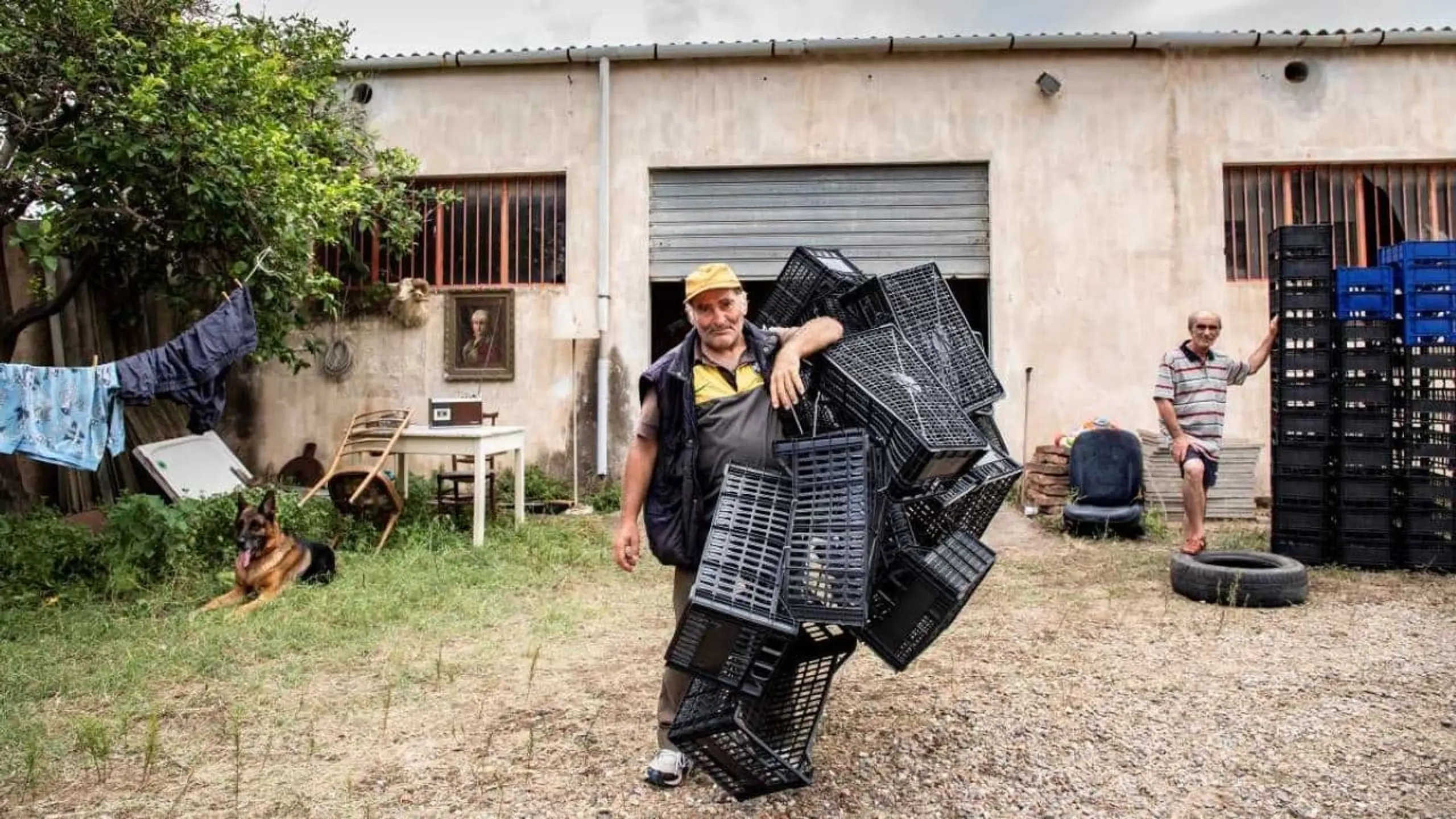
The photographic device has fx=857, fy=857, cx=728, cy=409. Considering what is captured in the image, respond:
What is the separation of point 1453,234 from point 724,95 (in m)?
8.28

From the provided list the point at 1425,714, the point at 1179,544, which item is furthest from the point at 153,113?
the point at 1179,544

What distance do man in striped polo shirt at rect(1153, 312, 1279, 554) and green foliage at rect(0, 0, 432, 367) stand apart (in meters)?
6.80

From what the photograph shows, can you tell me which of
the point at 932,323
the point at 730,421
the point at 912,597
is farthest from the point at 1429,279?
the point at 730,421

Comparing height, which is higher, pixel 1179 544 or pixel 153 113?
pixel 153 113

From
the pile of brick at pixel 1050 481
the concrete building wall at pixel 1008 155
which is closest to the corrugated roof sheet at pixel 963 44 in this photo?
the concrete building wall at pixel 1008 155

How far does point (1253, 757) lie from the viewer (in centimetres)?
320

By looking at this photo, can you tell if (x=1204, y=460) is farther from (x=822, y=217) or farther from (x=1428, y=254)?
(x=822, y=217)

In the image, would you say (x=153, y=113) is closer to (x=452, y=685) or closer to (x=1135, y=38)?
(x=452, y=685)

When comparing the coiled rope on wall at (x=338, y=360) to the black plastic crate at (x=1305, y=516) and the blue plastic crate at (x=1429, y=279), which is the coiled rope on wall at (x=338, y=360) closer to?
the black plastic crate at (x=1305, y=516)

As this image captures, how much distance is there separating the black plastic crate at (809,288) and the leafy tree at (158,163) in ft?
15.5

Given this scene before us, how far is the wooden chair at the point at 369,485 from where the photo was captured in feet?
22.9

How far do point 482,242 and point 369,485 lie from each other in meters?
3.91

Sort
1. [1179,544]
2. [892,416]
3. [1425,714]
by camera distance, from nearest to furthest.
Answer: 1. [892,416]
2. [1425,714]
3. [1179,544]

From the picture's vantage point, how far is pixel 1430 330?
20.4 ft
